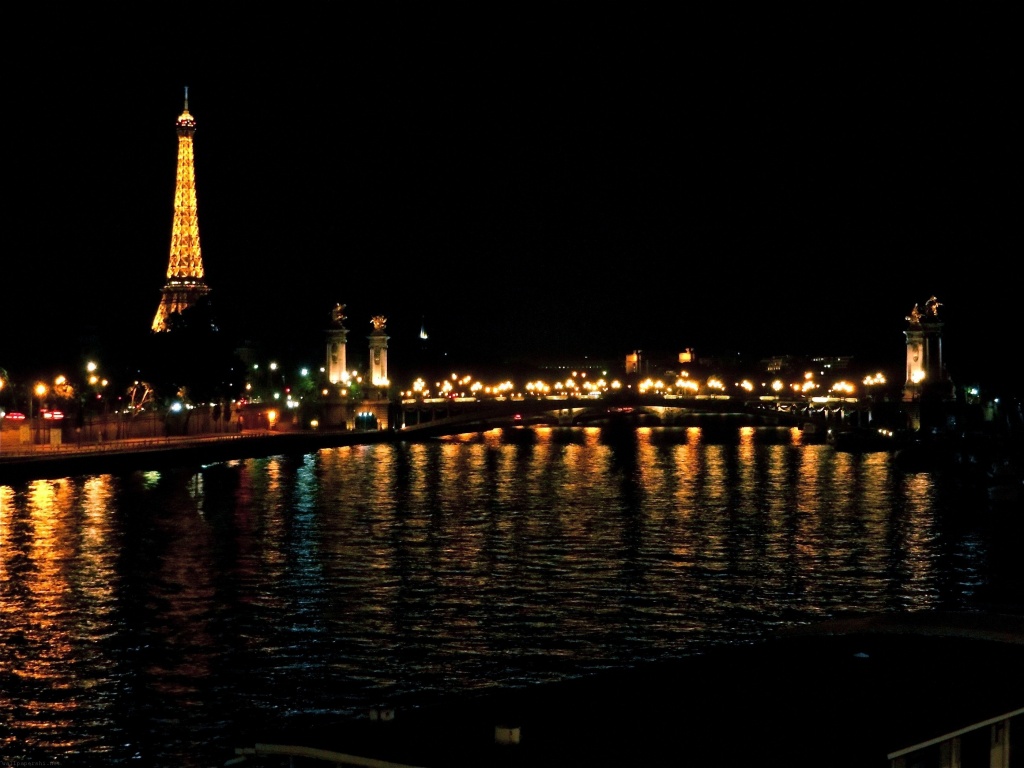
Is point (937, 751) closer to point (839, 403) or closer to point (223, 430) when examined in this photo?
point (223, 430)

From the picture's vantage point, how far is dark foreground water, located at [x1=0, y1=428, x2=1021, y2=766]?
15.4 meters

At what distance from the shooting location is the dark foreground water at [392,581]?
1540 cm

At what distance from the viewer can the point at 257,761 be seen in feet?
29.8

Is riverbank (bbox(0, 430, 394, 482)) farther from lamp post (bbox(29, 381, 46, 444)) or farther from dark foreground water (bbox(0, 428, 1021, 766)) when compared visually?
lamp post (bbox(29, 381, 46, 444))

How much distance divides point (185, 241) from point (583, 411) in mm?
27316

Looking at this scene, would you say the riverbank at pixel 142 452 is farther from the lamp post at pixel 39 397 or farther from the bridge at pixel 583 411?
the bridge at pixel 583 411

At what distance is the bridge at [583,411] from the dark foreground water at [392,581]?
102ft

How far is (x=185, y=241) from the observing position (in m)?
85.1

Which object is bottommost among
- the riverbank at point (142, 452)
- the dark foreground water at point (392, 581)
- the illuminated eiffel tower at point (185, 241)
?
the dark foreground water at point (392, 581)

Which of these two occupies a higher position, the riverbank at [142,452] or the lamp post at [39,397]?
the lamp post at [39,397]

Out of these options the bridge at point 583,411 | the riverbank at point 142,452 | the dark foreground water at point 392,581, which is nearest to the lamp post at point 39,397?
the riverbank at point 142,452

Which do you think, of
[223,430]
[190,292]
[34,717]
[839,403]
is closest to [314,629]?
[34,717]

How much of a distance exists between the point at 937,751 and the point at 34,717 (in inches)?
383

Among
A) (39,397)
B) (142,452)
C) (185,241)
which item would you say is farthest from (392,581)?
(185,241)
